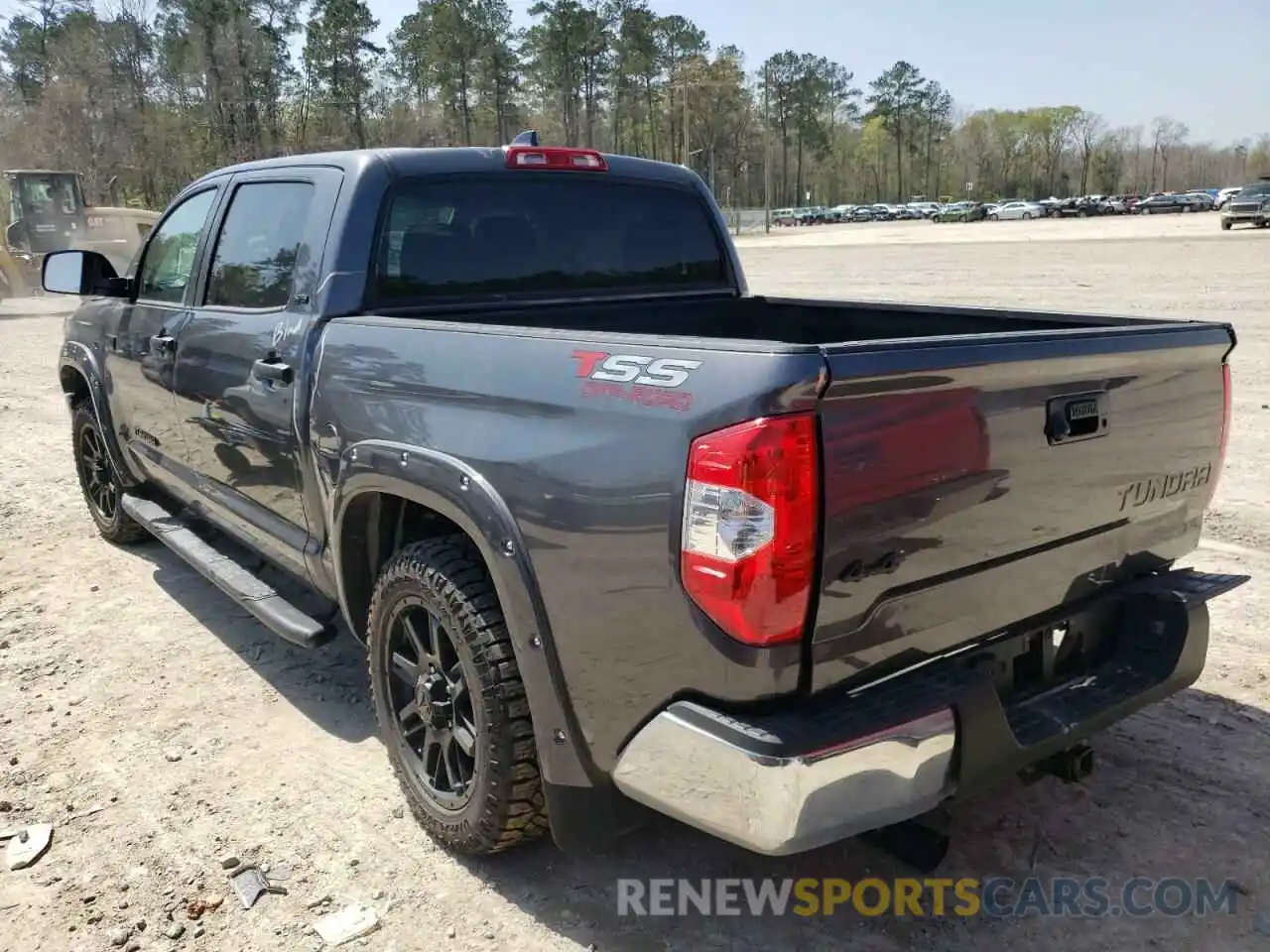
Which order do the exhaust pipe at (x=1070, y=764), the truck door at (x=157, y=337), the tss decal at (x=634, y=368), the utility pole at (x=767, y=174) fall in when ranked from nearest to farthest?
the tss decal at (x=634, y=368)
the exhaust pipe at (x=1070, y=764)
the truck door at (x=157, y=337)
the utility pole at (x=767, y=174)

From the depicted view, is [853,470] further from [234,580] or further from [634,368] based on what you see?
[234,580]

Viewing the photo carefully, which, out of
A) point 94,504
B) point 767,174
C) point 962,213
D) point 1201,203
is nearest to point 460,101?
point 767,174

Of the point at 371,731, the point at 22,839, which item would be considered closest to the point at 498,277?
the point at 371,731

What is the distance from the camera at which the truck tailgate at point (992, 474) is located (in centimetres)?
207

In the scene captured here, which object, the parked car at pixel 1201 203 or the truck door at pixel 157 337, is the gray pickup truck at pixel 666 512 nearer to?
the truck door at pixel 157 337

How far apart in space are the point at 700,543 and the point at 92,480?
17.4 ft

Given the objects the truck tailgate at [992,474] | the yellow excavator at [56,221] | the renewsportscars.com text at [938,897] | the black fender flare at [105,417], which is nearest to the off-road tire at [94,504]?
the black fender flare at [105,417]

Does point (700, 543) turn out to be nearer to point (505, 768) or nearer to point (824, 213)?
point (505, 768)

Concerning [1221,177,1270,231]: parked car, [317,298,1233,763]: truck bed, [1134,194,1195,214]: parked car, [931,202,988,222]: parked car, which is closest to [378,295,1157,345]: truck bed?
[317,298,1233,763]: truck bed

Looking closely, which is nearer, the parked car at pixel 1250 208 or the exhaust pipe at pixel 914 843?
the exhaust pipe at pixel 914 843

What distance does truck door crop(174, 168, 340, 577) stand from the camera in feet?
11.6

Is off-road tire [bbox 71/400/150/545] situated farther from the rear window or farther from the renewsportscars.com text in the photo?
the renewsportscars.com text

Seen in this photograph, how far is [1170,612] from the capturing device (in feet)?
9.03

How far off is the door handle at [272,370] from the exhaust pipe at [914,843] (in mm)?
2337
